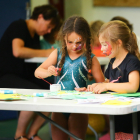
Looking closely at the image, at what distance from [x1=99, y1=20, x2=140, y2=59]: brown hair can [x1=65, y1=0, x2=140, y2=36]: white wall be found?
2464 millimetres

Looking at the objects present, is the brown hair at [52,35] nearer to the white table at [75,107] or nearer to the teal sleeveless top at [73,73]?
the teal sleeveless top at [73,73]

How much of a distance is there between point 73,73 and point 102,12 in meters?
2.65

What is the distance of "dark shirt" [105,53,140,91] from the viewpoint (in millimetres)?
1358

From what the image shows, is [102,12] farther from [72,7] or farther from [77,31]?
[77,31]

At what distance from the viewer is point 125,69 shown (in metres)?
1.39

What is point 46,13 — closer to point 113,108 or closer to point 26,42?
point 26,42

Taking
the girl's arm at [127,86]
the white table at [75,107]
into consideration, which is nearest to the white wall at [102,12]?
the girl's arm at [127,86]

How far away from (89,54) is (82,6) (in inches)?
109

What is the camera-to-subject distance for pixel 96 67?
167 centimetres

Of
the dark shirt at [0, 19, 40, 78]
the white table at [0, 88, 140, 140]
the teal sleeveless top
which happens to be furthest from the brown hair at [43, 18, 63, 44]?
the white table at [0, 88, 140, 140]

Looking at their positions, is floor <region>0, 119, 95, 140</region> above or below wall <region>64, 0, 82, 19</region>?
below

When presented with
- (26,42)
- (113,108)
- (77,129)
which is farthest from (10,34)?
(113,108)

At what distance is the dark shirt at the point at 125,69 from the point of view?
4.45 feet

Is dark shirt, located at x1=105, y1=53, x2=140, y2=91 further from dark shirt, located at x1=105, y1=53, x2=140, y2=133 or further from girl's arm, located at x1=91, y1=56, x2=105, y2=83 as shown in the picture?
girl's arm, located at x1=91, y1=56, x2=105, y2=83
